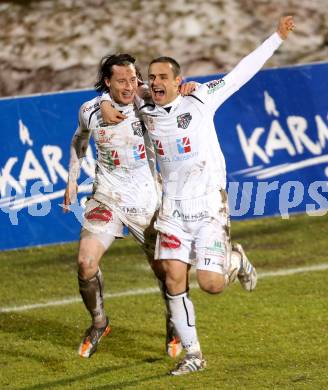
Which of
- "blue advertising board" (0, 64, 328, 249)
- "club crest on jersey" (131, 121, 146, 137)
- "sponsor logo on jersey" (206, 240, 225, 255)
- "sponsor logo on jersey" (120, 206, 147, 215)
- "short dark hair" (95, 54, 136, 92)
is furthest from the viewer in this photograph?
"blue advertising board" (0, 64, 328, 249)

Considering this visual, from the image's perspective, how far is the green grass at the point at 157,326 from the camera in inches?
375

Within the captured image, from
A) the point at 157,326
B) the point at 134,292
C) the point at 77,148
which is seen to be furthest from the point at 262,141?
the point at 77,148

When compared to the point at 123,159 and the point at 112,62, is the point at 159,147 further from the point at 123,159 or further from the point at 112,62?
the point at 112,62

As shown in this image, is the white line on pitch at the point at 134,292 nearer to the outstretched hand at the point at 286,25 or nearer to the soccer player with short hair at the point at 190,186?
the soccer player with short hair at the point at 190,186

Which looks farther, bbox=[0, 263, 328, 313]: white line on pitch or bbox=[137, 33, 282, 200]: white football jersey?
bbox=[0, 263, 328, 313]: white line on pitch

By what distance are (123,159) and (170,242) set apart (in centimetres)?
113

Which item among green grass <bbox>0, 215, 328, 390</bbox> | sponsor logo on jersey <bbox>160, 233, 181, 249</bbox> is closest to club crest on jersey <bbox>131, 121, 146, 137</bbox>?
sponsor logo on jersey <bbox>160, 233, 181, 249</bbox>

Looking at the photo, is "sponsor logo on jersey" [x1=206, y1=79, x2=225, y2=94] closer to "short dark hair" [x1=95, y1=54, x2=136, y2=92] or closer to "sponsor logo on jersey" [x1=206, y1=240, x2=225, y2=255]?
"short dark hair" [x1=95, y1=54, x2=136, y2=92]

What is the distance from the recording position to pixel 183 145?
951 cm

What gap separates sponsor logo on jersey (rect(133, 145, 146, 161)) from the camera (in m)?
10.3

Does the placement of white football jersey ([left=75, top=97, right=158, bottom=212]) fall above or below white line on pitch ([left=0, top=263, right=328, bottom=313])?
above

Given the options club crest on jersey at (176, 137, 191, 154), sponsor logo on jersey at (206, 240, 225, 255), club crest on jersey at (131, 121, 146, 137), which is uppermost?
club crest on jersey at (176, 137, 191, 154)

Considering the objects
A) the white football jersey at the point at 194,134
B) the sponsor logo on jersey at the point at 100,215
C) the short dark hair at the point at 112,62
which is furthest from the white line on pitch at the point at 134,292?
the white football jersey at the point at 194,134

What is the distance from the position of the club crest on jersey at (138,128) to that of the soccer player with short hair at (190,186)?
1.81 ft
